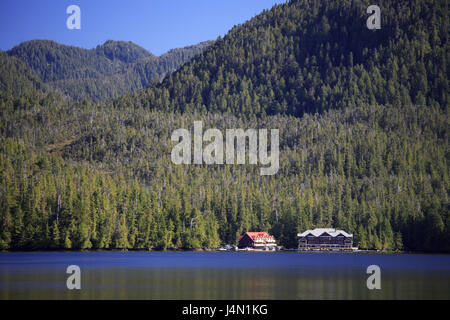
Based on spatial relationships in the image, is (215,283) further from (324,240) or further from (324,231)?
(324,240)

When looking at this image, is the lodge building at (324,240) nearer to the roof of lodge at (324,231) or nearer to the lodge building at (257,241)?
the roof of lodge at (324,231)

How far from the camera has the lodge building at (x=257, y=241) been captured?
19062 centimetres

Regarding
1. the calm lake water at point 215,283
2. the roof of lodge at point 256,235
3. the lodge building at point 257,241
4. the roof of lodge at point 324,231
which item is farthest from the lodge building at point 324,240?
the calm lake water at point 215,283

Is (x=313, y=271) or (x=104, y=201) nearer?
(x=313, y=271)

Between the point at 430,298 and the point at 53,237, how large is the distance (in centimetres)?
10640

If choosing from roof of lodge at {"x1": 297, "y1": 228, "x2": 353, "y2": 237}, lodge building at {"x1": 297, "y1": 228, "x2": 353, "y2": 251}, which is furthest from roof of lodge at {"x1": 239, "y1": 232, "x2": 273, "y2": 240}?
roof of lodge at {"x1": 297, "y1": 228, "x2": 353, "y2": 237}

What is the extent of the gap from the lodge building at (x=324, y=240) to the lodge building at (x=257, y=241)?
925 centimetres

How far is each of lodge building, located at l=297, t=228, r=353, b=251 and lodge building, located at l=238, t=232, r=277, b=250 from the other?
925 centimetres

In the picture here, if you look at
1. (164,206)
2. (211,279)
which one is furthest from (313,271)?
(164,206)

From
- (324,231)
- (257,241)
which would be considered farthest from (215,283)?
(324,231)

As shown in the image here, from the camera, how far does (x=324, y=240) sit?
191m

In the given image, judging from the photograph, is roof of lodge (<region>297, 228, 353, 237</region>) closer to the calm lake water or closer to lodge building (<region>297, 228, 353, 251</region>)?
lodge building (<region>297, 228, 353, 251</region>)

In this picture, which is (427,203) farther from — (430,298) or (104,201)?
(430,298)
